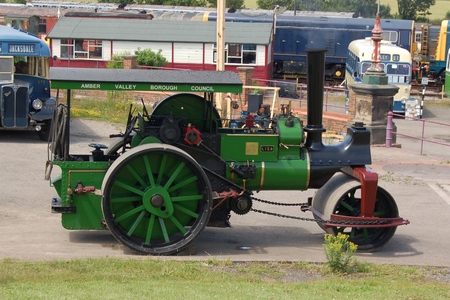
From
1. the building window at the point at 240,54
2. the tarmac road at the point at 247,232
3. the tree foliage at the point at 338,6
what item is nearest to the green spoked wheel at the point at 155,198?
the tarmac road at the point at 247,232

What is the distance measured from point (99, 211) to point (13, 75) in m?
9.98

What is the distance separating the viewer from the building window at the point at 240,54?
124ft

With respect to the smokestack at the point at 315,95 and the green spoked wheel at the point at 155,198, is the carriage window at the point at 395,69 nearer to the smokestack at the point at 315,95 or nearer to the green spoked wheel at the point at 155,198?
the smokestack at the point at 315,95

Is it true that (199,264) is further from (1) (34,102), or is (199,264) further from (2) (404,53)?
(2) (404,53)

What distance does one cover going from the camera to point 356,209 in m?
10.6

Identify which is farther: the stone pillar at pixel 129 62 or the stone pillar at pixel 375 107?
the stone pillar at pixel 129 62

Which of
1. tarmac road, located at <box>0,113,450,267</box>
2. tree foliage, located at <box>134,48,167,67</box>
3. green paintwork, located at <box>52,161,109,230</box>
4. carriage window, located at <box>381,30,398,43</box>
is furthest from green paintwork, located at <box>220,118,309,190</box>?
carriage window, located at <box>381,30,398,43</box>

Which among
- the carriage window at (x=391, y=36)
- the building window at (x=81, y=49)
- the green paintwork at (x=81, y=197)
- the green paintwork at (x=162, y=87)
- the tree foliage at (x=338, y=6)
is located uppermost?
the tree foliage at (x=338, y=6)

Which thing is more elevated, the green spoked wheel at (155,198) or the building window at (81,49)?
the building window at (81,49)

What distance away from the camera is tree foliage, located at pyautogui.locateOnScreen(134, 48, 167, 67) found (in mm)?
35062

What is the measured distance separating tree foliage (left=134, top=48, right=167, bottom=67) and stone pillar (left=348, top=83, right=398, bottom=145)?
15409 millimetres

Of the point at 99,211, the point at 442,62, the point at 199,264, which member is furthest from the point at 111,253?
the point at 442,62

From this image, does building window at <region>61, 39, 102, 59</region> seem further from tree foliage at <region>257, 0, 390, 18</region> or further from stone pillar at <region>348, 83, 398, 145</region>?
tree foliage at <region>257, 0, 390, 18</region>

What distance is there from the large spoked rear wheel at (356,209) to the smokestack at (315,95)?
56 cm
